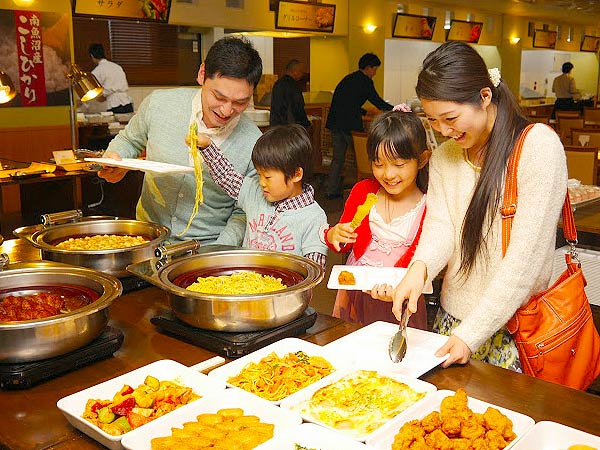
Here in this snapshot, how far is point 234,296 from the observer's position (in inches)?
61.5

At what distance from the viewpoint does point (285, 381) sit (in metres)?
1.43

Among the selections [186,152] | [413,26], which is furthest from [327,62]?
[186,152]

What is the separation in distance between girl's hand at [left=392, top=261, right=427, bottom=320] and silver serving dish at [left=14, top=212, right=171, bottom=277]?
2.66 ft

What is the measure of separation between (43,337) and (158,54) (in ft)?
29.4

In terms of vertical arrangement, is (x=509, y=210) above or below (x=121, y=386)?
above

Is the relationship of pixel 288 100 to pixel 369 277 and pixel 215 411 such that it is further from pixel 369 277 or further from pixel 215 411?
pixel 215 411

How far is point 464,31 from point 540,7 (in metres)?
1.65

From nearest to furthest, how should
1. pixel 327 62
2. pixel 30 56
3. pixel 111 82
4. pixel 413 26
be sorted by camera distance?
1. pixel 30 56
2. pixel 111 82
3. pixel 327 62
4. pixel 413 26

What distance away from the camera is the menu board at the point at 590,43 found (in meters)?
17.1

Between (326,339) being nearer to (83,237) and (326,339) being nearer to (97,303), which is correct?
(97,303)

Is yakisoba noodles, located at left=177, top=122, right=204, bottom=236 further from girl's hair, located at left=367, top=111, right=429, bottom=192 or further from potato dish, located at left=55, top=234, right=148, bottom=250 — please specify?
girl's hair, located at left=367, top=111, right=429, bottom=192

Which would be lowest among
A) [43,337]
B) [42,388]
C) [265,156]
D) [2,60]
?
[42,388]

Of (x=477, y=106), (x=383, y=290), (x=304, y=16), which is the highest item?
(x=304, y=16)

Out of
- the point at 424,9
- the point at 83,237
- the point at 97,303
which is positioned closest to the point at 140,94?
the point at 424,9
